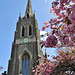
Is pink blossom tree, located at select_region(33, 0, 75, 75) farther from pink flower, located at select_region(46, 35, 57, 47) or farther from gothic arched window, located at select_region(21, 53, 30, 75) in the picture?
gothic arched window, located at select_region(21, 53, 30, 75)

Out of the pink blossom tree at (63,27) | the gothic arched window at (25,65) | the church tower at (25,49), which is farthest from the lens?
the church tower at (25,49)

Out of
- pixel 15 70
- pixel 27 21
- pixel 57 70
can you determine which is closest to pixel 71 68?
pixel 57 70

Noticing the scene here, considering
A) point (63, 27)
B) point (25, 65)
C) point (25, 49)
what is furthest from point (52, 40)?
point (25, 49)

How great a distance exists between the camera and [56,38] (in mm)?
3596

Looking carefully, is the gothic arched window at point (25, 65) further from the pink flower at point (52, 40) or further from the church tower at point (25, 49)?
the pink flower at point (52, 40)

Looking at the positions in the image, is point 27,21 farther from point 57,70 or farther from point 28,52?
point 57,70

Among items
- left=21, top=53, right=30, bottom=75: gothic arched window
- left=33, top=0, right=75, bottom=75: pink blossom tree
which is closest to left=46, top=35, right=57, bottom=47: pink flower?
left=33, top=0, right=75, bottom=75: pink blossom tree

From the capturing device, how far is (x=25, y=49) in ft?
69.7

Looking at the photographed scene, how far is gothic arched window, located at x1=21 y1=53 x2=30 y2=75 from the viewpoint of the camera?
19.0 metres

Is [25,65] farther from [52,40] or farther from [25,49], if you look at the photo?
[52,40]

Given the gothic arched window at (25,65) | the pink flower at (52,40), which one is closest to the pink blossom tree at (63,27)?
the pink flower at (52,40)

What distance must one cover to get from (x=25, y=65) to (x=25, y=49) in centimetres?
300

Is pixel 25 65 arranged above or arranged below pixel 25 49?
below

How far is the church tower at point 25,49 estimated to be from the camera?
19328 mm
